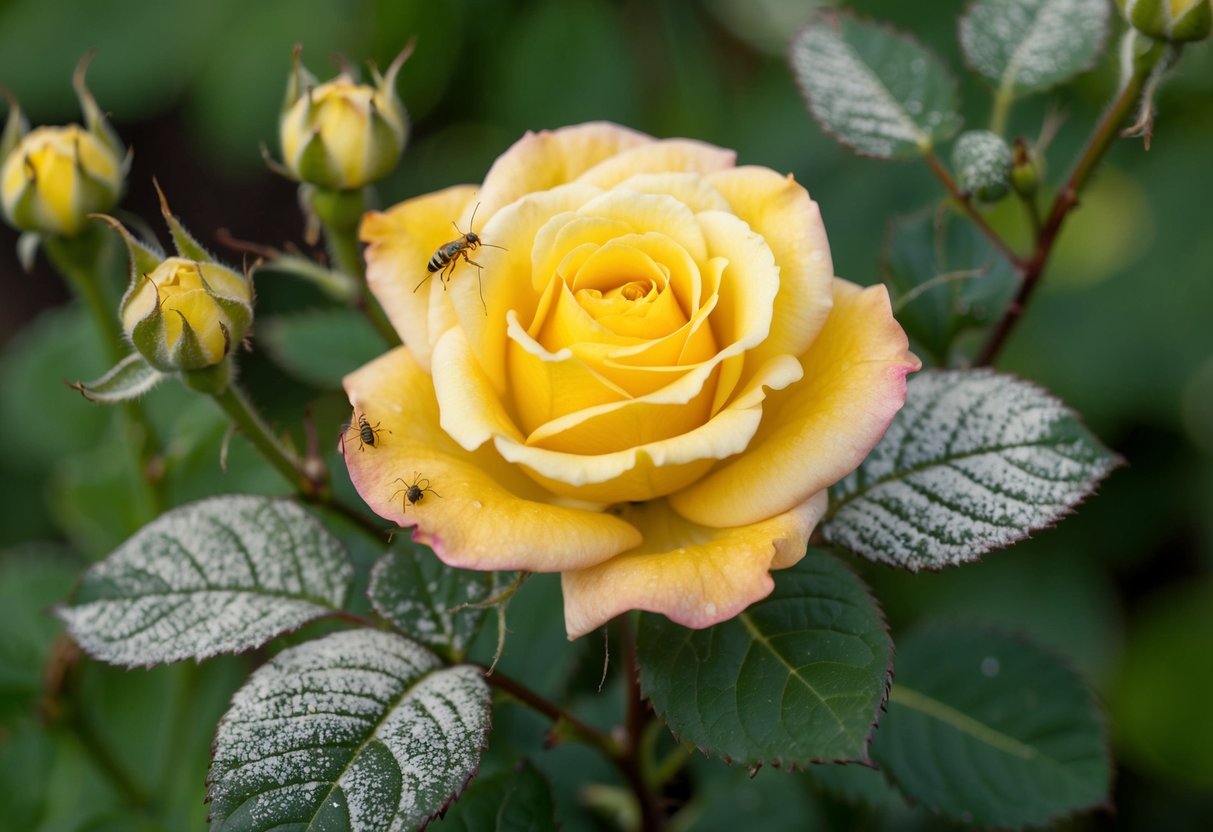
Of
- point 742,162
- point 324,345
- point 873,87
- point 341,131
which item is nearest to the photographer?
point 341,131

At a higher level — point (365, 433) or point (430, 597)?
point (365, 433)

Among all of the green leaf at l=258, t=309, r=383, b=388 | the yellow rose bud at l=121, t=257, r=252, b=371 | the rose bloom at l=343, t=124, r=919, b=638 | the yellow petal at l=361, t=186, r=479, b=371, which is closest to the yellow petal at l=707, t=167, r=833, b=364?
the rose bloom at l=343, t=124, r=919, b=638

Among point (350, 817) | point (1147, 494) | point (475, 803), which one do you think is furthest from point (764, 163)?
point (350, 817)

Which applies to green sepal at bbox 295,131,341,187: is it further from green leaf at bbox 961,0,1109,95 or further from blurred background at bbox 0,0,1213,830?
green leaf at bbox 961,0,1109,95

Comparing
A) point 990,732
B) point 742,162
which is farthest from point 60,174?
point 742,162

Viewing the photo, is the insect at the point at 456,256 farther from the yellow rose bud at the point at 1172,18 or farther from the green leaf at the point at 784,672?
the yellow rose bud at the point at 1172,18

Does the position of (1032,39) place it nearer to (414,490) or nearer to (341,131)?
(341,131)
